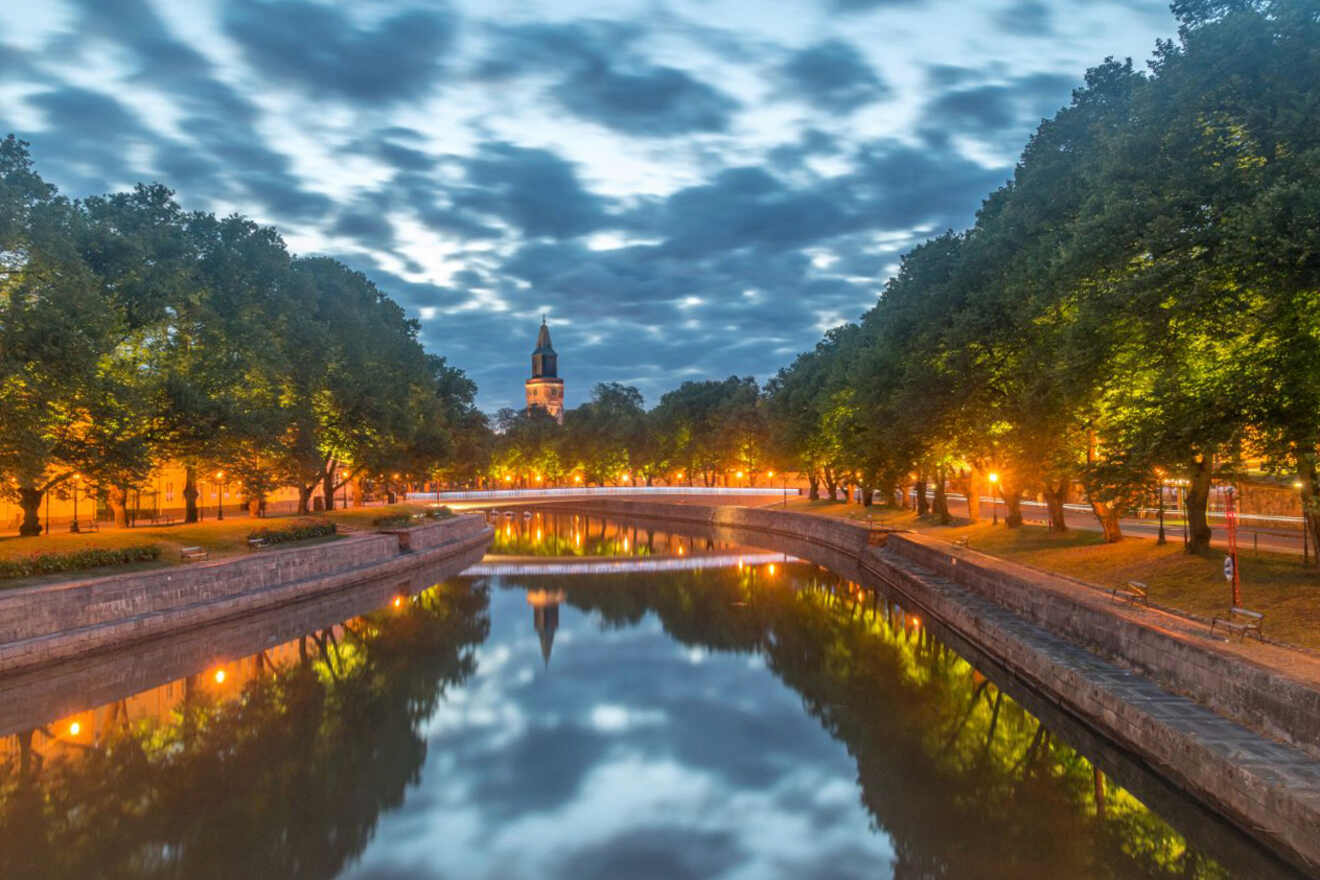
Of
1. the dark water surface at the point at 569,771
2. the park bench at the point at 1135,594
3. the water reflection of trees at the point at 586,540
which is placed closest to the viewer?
the dark water surface at the point at 569,771

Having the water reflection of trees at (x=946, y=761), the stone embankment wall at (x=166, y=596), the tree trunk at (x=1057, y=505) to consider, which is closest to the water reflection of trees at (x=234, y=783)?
the stone embankment wall at (x=166, y=596)

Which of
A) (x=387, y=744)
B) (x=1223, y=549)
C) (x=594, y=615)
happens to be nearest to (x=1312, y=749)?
(x=1223, y=549)

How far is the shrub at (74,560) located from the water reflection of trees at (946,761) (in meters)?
20.2

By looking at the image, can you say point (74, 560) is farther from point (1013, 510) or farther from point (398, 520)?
point (1013, 510)

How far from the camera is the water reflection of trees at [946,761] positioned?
13727 millimetres

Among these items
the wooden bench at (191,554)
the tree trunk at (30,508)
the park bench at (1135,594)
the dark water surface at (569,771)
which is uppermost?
the tree trunk at (30,508)

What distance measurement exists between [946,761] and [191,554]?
29416 millimetres

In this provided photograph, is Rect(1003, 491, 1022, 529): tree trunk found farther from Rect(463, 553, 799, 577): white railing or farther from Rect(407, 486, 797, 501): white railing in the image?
Rect(407, 486, 797, 501): white railing

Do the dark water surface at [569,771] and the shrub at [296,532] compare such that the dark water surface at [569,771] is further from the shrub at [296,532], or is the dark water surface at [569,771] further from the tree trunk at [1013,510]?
the tree trunk at [1013,510]

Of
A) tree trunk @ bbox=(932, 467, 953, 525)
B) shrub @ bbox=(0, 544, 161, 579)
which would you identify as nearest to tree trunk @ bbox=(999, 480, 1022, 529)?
tree trunk @ bbox=(932, 467, 953, 525)

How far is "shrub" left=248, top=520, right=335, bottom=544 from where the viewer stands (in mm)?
42188

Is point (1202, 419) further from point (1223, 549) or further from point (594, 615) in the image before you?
point (594, 615)

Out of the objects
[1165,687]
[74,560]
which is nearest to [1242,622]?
[1165,687]

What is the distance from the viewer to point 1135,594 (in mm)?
22688
